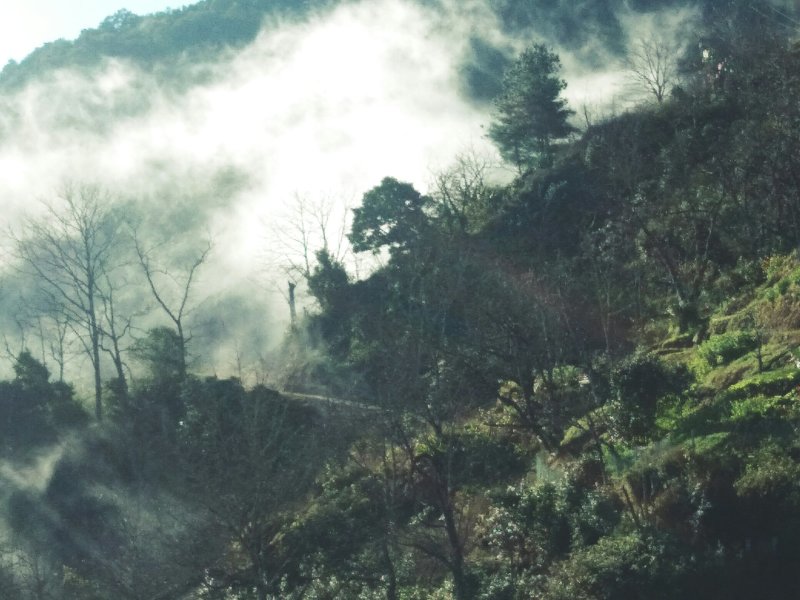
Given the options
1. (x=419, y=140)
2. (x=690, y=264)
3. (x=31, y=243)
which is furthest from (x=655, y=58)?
(x=31, y=243)

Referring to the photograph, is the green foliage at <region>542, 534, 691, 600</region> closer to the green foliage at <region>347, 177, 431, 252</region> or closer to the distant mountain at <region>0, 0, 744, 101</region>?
the green foliage at <region>347, 177, 431, 252</region>

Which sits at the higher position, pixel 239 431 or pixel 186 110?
pixel 186 110

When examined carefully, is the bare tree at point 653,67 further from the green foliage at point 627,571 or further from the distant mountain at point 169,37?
the green foliage at point 627,571

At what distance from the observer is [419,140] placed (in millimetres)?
67125

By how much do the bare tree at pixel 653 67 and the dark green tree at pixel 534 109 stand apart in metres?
6.39

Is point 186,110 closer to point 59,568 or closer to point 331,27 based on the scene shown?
point 331,27

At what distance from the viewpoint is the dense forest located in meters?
14.6

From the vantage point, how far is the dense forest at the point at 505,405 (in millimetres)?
14641

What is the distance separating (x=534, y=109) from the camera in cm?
4362

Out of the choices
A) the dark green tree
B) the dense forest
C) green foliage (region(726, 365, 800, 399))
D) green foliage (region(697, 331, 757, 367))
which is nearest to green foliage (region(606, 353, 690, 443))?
the dense forest

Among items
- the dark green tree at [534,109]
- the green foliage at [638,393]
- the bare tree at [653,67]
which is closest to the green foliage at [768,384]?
the green foliage at [638,393]

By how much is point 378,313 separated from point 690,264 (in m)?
12.3

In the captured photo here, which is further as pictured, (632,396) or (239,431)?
(239,431)

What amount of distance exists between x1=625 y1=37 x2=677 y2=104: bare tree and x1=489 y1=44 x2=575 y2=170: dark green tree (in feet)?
21.0
